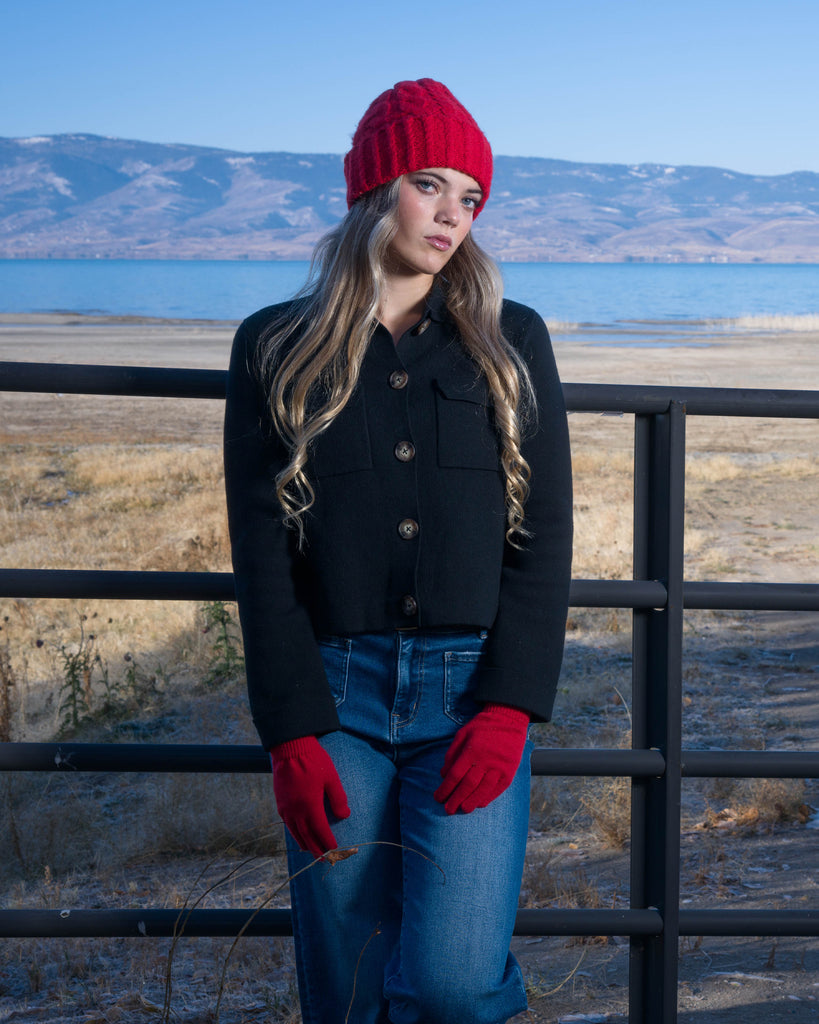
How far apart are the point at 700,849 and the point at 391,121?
133 inches

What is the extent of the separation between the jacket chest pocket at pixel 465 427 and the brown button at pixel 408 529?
0.12 metres

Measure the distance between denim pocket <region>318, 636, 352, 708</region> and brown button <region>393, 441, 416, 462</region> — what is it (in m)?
0.32

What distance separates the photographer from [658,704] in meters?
2.19

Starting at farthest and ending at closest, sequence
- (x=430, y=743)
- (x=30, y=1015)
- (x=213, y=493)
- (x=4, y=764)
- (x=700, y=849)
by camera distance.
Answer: (x=213, y=493) < (x=700, y=849) < (x=30, y=1015) < (x=4, y=764) < (x=430, y=743)

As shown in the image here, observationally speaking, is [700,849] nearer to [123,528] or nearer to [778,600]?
[778,600]

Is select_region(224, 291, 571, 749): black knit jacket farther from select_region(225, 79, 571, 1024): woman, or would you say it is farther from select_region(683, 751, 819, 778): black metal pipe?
select_region(683, 751, 819, 778): black metal pipe

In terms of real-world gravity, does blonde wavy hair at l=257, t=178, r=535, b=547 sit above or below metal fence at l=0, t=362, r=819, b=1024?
above

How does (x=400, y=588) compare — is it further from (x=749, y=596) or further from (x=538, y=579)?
(x=749, y=596)

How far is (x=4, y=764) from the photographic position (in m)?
2.11

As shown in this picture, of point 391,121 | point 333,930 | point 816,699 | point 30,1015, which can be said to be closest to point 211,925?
point 333,930

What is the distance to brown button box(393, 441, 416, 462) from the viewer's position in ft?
5.80

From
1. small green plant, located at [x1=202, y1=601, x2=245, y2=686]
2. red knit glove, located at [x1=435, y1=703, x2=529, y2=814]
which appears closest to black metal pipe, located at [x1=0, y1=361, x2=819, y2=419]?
red knit glove, located at [x1=435, y1=703, x2=529, y2=814]

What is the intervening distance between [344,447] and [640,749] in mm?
926

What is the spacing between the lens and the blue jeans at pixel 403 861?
1.67 metres
